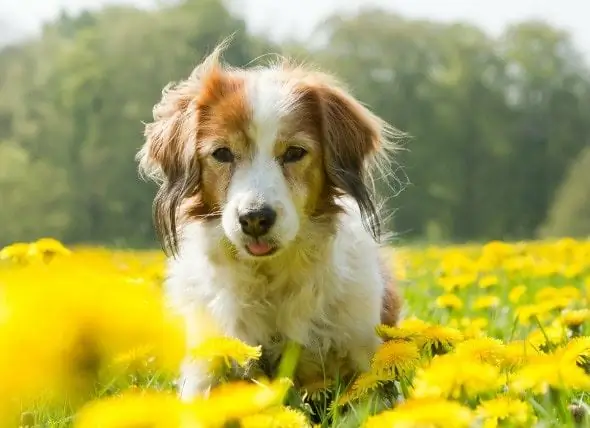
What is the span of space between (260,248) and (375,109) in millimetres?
22856

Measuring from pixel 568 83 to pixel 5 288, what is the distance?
34.4 meters

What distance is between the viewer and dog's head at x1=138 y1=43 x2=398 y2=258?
2.85 meters

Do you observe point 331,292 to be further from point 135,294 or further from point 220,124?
point 135,294

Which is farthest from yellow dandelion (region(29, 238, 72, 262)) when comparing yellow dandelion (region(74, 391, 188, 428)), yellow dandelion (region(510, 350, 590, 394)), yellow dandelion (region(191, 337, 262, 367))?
yellow dandelion (region(74, 391, 188, 428))

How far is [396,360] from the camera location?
2.07 m

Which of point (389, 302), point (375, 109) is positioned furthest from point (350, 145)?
point (375, 109)

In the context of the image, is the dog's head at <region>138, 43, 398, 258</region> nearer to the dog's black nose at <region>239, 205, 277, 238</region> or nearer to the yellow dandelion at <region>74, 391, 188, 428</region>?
the dog's black nose at <region>239, 205, 277, 238</region>

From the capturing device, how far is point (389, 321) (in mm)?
3439

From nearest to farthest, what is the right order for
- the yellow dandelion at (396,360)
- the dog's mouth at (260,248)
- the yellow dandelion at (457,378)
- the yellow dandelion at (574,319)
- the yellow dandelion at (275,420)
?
the yellow dandelion at (275,420) → the yellow dandelion at (457,378) → the yellow dandelion at (396,360) → the dog's mouth at (260,248) → the yellow dandelion at (574,319)

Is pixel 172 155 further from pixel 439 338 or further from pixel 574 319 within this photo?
pixel 574 319

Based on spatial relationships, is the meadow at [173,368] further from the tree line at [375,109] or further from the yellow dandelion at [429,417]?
the tree line at [375,109]

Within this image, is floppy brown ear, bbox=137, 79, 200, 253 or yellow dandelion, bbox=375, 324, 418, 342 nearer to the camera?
yellow dandelion, bbox=375, 324, 418, 342

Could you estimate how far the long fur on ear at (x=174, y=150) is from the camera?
3.27m

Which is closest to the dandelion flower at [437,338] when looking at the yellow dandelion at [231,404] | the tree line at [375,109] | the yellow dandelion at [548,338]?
the yellow dandelion at [548,338]
